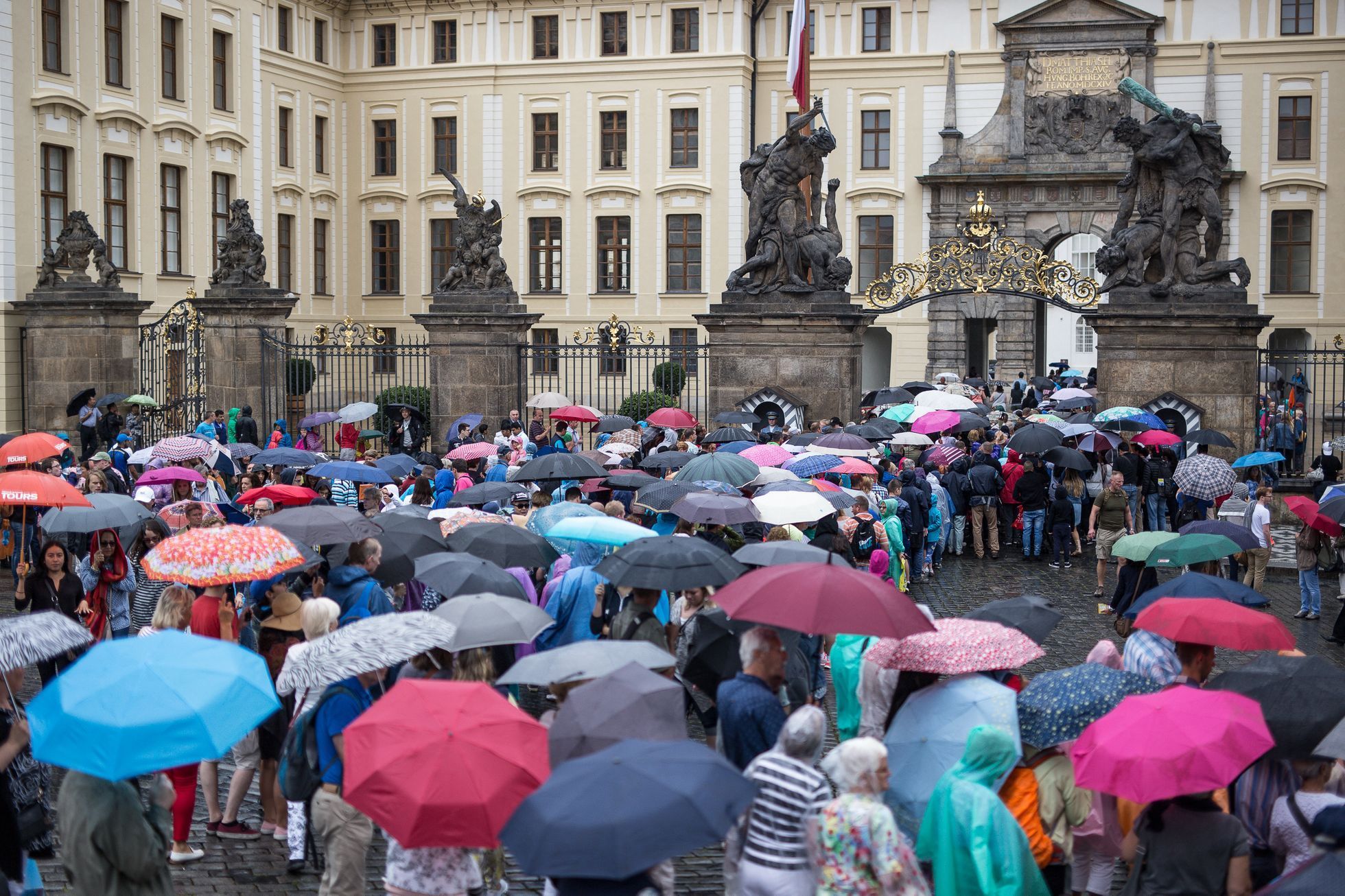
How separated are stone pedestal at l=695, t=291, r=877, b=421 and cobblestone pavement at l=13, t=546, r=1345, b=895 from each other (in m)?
4.56

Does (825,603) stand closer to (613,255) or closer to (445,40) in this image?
(613,255)

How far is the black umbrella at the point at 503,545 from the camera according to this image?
34.4ft

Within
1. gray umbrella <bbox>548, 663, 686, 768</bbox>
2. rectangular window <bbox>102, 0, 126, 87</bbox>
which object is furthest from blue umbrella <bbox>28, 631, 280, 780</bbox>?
rectangular window <bbox>102, 0, 126, 87</bbox>

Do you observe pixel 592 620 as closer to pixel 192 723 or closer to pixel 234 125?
pixel 192 723

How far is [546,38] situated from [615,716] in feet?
137

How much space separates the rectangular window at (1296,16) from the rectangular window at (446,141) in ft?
73.9

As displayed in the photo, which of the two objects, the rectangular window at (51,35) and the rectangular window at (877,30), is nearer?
the rectangular window at (51,35)

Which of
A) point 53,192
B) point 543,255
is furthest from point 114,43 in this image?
point 543,255

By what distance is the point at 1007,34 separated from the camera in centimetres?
4406

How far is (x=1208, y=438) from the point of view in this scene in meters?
20.3

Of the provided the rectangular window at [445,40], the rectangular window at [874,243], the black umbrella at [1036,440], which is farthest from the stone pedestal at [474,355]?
the rectangular window at [445,40]

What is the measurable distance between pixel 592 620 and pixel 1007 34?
37.1m

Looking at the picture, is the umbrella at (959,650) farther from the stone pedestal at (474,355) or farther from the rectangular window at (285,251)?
the rectangular window at (285,251)

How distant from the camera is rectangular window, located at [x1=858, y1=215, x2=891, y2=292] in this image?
4547 centimetres
